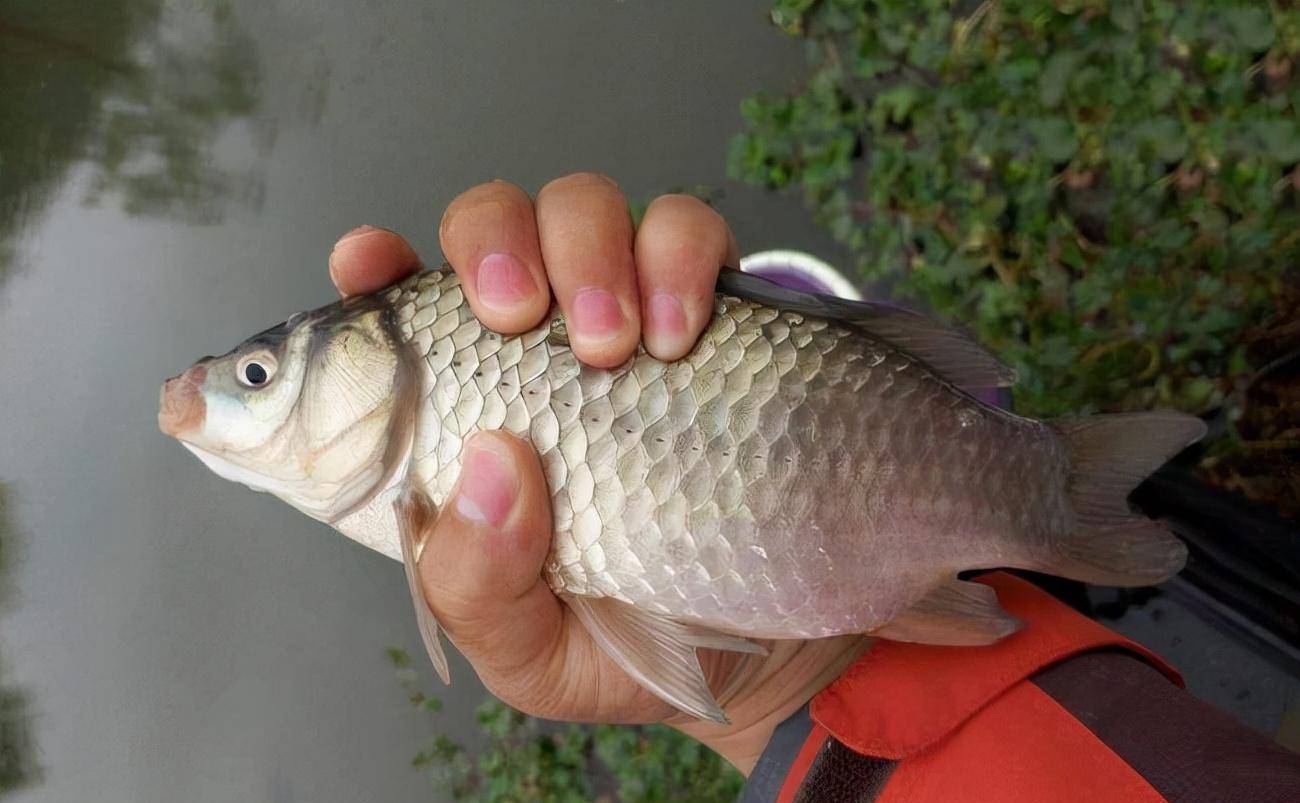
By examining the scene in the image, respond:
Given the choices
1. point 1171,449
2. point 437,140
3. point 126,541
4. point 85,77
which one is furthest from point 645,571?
point 85,77

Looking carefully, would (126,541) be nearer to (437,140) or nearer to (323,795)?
(323,795)

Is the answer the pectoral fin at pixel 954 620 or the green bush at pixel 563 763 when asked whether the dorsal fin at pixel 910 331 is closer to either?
the pectoral fin at pixel 954 620

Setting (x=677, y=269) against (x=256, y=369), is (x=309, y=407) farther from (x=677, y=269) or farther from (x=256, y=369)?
(x=677, y=269)

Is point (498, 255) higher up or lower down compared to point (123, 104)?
lower down

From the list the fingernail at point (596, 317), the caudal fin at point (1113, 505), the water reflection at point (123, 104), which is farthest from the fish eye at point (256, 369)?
the water reflection at point (123, 104)

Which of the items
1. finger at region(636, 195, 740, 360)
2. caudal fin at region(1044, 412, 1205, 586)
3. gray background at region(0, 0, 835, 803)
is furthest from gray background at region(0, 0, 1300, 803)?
caudal fin at region(1044, 412, 1205, 586)

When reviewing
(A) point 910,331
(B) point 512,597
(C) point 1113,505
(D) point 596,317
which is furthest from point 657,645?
(C) point 1113,505
